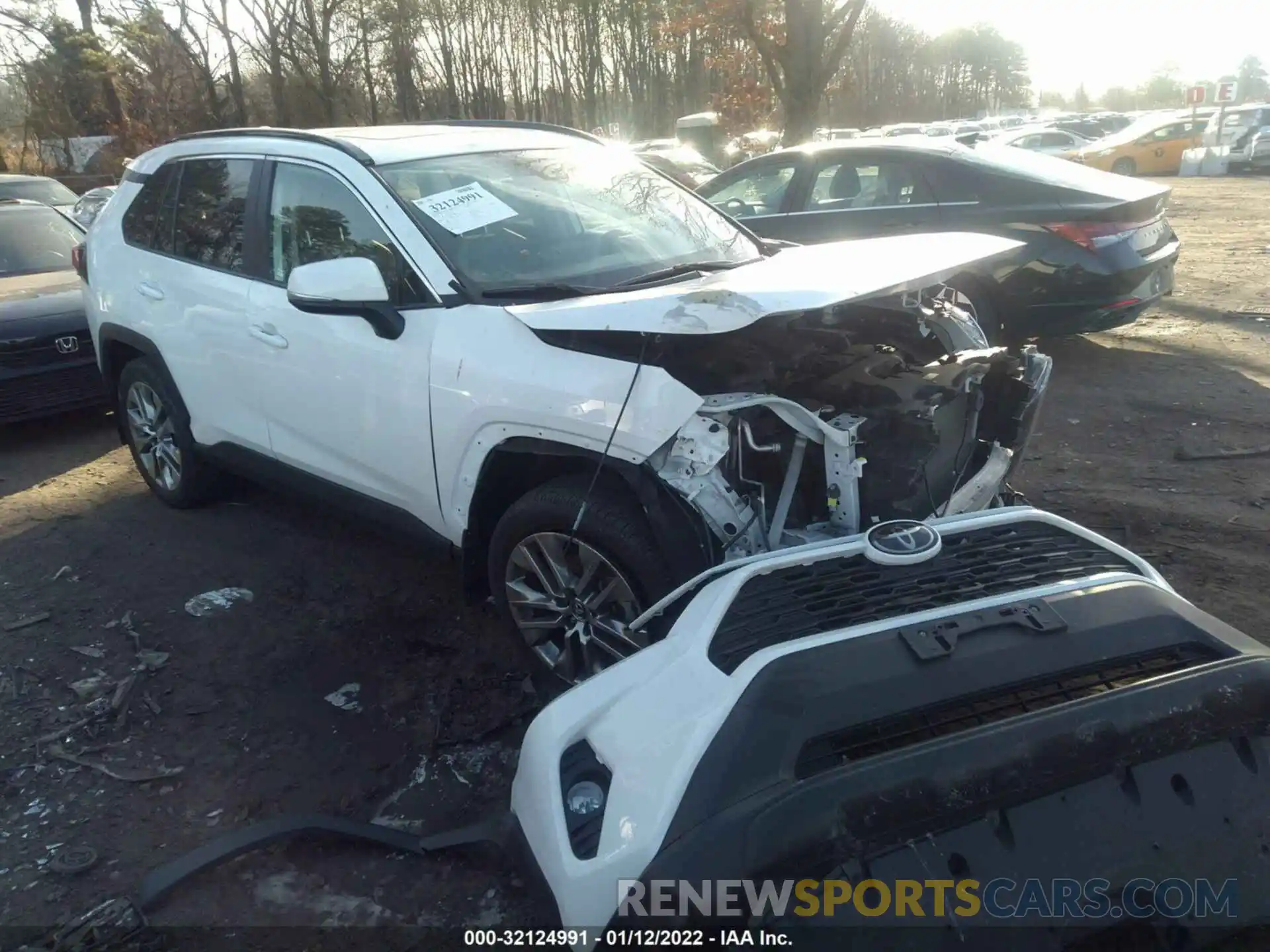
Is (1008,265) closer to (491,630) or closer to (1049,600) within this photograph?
(491,630)

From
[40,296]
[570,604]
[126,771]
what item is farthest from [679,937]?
[40,296]

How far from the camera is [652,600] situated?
2.92 metres

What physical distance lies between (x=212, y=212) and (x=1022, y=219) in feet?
16.3

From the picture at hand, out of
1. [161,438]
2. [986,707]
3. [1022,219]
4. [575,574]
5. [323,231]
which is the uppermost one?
[323,231]

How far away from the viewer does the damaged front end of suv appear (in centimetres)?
281

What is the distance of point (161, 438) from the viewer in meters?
5.16

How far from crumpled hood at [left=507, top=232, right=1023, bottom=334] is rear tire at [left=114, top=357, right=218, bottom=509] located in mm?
2512

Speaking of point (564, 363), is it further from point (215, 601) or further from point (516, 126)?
point (215, 601)

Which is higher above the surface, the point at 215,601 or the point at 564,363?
the point at 564,363

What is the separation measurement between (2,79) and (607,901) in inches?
1436

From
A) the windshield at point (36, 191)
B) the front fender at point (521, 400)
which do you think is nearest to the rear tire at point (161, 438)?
the front fender at point (521, 400)

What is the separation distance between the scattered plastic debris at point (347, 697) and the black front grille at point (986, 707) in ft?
7.03

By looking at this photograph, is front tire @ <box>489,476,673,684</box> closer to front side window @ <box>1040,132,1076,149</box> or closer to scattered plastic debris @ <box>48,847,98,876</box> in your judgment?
scattered plastic debris @ <box>48,847,98,876</box>

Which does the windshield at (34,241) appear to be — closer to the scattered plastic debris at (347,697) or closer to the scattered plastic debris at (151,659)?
the scattered plastic debris at (151,659)
